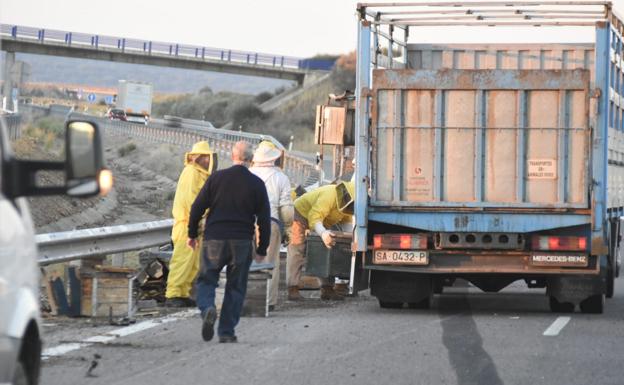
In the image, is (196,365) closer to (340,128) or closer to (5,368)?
(5,368)

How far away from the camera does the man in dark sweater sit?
12.2m

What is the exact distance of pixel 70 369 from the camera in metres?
9.96

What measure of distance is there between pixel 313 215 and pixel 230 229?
4230 mm

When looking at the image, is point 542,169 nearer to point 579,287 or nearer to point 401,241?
point 579,287

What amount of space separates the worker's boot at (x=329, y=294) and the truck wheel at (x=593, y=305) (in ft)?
10.2

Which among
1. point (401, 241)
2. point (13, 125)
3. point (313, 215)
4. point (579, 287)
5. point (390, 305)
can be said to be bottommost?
point (390, 305)

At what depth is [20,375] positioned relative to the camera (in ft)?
19.6

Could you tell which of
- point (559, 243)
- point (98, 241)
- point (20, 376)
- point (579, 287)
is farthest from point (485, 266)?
point (20, 376)

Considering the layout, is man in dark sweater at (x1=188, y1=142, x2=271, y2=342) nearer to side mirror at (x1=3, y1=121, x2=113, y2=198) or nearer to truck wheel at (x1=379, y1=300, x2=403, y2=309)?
truck wheel at (x1=379, y1=300, x2=403, y2=309)

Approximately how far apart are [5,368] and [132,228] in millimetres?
11274

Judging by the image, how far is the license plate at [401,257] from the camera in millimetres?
15016

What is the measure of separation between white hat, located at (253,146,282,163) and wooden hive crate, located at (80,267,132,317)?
8.38ft

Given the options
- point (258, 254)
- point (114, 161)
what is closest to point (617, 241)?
point (258, 254)

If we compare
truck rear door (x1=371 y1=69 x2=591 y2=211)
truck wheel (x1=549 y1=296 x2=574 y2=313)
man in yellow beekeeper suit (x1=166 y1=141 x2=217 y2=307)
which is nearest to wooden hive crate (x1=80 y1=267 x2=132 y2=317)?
man in yellow beekeeper suit (x1=166 y1=141 x2=217 y2=307)
